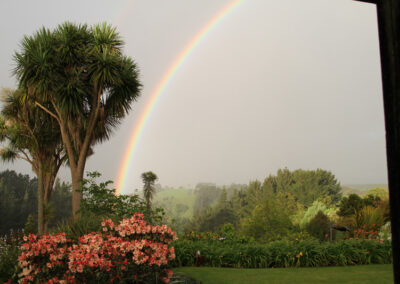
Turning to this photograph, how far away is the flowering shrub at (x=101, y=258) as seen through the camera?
4949mm

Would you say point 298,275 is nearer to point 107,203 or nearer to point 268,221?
point 107,203

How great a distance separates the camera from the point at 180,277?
637 centimetres

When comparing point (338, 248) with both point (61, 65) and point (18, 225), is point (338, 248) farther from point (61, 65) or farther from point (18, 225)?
point (18, 225)

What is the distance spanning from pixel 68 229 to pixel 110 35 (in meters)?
10.4

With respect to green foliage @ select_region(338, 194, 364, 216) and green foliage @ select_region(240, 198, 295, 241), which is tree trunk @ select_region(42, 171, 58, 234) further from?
green foliage @ select_region(338, 194, 364, 216)

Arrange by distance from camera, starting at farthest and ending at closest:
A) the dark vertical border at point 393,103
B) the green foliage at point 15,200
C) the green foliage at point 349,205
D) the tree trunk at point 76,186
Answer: the green foliage at point 15,200 → the green foliage at point 349,205 → the tree trunk at point 76,186 → the dark vertical border at point 393,103

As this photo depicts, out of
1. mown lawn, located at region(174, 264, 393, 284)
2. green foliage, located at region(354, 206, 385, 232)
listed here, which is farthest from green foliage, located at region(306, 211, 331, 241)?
mown lawn, located at region(174, 264, 393, 284)

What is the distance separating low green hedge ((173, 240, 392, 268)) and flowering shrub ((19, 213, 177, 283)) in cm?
335

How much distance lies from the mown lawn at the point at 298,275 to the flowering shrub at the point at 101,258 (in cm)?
191

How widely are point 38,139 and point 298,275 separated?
620 inches

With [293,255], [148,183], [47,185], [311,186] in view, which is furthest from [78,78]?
[311,186]

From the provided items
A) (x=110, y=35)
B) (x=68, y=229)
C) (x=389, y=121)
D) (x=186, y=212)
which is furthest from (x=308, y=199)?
(x=389, y=121)

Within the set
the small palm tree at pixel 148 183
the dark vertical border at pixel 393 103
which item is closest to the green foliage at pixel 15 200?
the small palm tree at pixel 148 183

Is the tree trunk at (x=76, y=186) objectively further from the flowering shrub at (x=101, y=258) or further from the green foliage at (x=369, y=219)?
the green foliage at (x=369, y=219)
